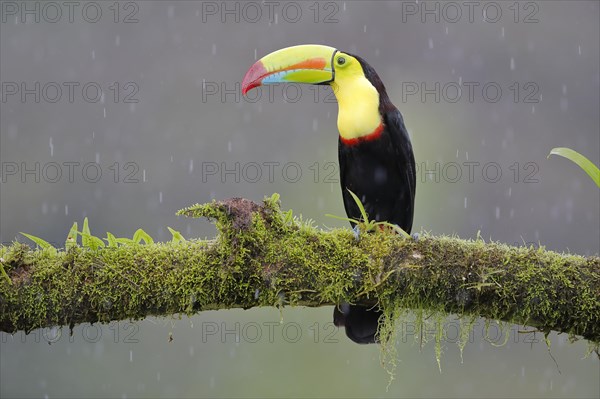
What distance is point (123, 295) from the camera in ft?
9.34

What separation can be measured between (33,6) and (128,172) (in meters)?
3.46

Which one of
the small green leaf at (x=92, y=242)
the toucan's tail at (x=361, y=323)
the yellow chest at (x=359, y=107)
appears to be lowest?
the toucan's tail at (x=361, y=323)

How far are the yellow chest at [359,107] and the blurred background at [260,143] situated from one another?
8206mm

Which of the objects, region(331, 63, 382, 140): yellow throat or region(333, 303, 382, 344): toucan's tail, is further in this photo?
region(331, 63, 382, 140): yellow throat

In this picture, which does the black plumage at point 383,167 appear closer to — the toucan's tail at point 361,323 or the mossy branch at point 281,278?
the toucan's tail at point 361,323

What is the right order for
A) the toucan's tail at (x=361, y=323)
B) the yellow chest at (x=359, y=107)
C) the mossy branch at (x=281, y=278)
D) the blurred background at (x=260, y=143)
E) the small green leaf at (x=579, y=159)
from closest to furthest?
the mossy branch at (x=281, y=278)
the small green leaf at (x=579, y=159)
the toucan's tail at (x=361, y=323)
the yellow chest at (x=359, y=107)
the blurred background at (x=260, y=143)

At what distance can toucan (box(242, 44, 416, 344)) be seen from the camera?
173 inches

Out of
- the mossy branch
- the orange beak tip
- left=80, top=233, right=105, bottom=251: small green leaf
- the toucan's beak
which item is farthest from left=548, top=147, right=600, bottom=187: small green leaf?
the orange beak tip

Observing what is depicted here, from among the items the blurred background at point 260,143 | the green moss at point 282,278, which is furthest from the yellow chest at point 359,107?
the blurred background at point 260,143

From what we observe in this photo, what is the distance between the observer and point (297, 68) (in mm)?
4430

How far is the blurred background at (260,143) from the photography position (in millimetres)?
14250

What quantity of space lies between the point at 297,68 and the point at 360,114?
0.36 m

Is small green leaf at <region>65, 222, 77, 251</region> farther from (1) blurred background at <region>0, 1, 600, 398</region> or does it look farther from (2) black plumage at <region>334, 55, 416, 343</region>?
(1) blurred background at <region>0, 1, 600, 398</region>

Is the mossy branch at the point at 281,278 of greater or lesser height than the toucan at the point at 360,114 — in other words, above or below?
below
